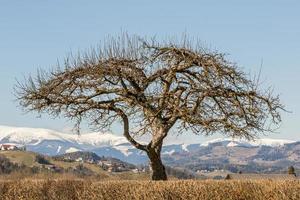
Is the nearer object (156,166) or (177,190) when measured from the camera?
(177,190)

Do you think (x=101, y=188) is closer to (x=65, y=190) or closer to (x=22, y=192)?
(x=65, y=190)

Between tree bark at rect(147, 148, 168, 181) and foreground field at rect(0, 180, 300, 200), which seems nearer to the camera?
foreground field at rect(0, 180, 300, 200)

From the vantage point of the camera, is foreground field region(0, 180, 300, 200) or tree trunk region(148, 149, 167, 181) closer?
foreground field region(0, 180, 300, 200)

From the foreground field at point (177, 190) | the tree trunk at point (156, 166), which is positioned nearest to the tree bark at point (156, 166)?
the tree trunk at point (156, 166)

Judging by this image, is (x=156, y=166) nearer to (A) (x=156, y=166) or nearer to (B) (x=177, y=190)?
(A) (x=156, y=166)

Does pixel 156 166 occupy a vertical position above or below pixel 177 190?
above

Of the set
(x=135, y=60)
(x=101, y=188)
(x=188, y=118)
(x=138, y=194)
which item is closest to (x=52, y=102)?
(x=135, y=60)

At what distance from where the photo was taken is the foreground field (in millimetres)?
14182

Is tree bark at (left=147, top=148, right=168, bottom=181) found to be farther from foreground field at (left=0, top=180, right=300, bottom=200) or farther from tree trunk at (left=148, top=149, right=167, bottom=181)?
foreground field at (left=0, top=180, right=300, bottom=200)

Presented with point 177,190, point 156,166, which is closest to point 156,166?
point 156,166

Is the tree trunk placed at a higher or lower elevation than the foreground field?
higher

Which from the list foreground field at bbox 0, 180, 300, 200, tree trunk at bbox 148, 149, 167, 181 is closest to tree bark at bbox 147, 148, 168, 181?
tree trunk at bbox 148, 149, 167, 181

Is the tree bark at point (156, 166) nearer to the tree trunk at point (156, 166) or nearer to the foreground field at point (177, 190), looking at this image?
the tree trunk at point (156, 166)

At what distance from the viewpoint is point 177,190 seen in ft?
51.5
